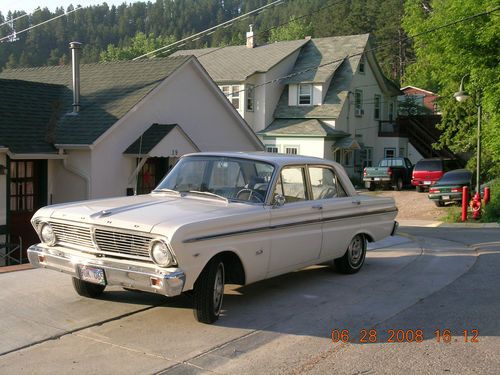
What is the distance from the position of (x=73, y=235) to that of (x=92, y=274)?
59 cm

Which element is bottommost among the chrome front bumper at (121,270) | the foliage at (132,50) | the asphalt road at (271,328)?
the asphalt road at (271,328)

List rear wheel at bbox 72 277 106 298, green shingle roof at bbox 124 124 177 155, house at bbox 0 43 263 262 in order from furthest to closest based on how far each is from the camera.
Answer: green shingle roof at bbox 124 124 177 155
house at bbox 0 43 263 262
rear wheel at bbox 72 277 106 298

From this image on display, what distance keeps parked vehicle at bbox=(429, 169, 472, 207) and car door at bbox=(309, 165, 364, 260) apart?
16.2 metres

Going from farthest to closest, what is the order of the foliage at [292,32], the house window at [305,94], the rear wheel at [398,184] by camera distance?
the foliage at [292,32] < the house window at [305,94] < the rear wheel at [398,184]

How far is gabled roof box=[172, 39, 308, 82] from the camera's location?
119 ft

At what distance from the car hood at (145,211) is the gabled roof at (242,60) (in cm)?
2884

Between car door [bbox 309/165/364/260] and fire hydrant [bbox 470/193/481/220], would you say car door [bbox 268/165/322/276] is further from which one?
fire hydrant [bbox 470/193/481/220]

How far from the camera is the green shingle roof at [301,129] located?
3497cm

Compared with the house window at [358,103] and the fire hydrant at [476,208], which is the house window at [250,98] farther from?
the fire hydrant at [476,208]

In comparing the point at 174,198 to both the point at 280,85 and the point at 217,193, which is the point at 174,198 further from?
the point at 280,85

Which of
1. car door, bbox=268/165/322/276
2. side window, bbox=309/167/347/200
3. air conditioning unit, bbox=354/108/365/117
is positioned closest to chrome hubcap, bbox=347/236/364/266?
side window, bbox=309/167/347/200

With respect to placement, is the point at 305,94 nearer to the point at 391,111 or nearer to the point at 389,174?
the point at 389,174

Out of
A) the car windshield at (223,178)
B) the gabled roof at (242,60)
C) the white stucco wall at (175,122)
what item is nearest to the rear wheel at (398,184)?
the gabled roof at (242,60)

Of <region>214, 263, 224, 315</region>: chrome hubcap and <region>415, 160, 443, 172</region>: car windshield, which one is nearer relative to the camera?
<region>214, 263, 224, 315</region>: chrome hubcap
